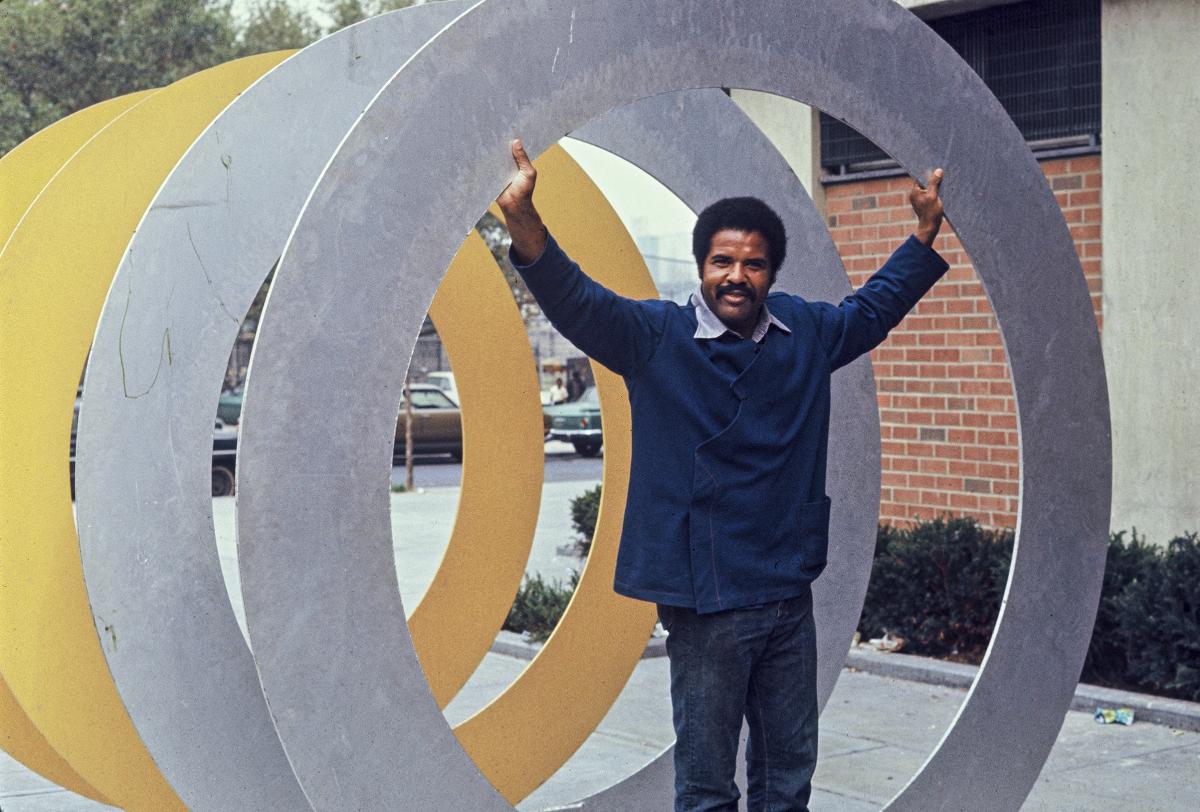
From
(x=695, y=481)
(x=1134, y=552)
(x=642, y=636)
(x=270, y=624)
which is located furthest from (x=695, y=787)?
(x=1134, y=552)

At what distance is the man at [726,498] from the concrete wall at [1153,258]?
4.87 meters

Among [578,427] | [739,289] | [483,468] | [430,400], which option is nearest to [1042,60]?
[483,468]

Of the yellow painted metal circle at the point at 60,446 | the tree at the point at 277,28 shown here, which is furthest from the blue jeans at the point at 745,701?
the tree at the point at 277,28

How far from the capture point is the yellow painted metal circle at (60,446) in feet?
17.0

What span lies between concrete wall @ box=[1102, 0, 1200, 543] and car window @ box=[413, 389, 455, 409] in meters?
19.7

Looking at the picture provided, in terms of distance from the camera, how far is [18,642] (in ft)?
16.9

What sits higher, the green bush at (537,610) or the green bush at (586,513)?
the green bush at (586,513)

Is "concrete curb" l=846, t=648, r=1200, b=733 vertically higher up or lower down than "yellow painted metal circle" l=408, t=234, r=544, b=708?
lower down

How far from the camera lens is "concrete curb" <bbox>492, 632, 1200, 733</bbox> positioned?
7.16 metres

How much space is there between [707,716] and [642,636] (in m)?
2.27

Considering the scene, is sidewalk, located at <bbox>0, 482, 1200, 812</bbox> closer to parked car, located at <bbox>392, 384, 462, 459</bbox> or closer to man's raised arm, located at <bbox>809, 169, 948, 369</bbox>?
man's raised arm, located at <bbox>809, 169, 948, 369</bbox>

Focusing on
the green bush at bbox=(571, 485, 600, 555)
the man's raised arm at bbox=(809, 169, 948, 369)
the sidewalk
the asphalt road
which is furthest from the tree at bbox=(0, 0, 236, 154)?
the man's raised arm at bbox=(809, 169, 948, 369)

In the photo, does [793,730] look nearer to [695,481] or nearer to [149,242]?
[695,481]

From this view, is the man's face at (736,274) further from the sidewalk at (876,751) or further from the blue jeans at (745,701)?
the sidewalk at (876,751)
